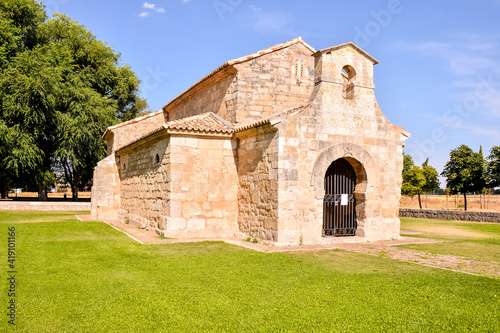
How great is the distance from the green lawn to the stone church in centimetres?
273

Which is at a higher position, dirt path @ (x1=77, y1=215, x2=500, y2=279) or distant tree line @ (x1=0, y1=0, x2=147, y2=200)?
distant tree line @ (x1=0, y1=0, x2=147, y2=200)

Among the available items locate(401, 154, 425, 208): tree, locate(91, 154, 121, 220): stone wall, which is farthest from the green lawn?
locate(401, 154, 425, 208): tree

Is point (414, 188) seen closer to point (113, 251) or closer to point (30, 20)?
point (113, 251)

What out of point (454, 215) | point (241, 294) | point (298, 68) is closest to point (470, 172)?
point (454, 215)

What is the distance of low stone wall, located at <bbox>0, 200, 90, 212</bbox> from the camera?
2494 centimetres

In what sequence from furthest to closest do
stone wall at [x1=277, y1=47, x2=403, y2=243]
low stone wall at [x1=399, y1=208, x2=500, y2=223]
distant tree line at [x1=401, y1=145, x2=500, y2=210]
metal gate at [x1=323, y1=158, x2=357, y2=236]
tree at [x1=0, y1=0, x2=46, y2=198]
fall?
distant tree line at [x1=401, y1=145, x2=500, y2=210]
tree at [x1=0, y1=0, x2=46, y2=198]
low stone wall at [x1=399, y1=208, x2=500, y2=223]
metal gate at [x1=323, y1=158, x2=357, y2=236]
stone wall at [x1=277, y1=47, x2=403, y2=243]

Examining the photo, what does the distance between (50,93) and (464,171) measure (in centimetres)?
2983

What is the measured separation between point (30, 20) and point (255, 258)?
29406mm

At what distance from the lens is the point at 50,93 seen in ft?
85.6

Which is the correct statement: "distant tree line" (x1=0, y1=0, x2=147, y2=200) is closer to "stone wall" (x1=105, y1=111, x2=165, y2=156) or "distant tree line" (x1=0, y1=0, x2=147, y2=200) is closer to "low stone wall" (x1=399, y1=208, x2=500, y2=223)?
"stone wall" (x1=105, y1=111, x2=165, y2=156)

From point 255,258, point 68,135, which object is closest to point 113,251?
point 255,258

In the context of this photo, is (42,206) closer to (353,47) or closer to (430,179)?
(353,47)

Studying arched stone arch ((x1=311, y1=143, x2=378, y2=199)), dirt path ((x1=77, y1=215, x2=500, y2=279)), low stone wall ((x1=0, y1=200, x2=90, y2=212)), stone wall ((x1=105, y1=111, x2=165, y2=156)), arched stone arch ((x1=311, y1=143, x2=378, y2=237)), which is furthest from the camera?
low stone wall ((x1=0, y1=200, x2=90, y2=212))

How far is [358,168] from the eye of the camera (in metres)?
12.6
